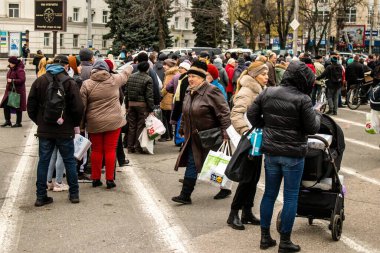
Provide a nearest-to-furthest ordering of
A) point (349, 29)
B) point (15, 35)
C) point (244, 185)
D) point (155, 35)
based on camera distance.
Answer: point (244, 185), point (15, 35), point (155, 35), point (349, 29)

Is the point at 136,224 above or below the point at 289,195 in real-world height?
below

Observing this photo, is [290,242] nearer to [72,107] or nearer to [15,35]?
[72,107]

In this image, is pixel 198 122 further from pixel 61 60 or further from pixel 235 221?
pixel 61 60

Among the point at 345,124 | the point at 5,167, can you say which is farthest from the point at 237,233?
the point at 345,124

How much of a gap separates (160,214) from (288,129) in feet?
7.80

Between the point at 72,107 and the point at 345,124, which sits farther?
the point at 345,124

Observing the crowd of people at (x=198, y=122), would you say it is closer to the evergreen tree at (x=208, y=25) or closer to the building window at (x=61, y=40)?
the evergreen tree at (x=208, y=25)

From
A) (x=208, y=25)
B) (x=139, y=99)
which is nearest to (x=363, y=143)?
(x=139, y=99)

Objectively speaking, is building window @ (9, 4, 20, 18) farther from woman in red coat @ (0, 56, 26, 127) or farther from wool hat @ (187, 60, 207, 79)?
wool hat @ (187, 60, 207, 79)

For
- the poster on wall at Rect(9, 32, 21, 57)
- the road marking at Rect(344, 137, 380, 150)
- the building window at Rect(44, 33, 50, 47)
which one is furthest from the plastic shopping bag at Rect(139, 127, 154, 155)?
the building window at Rect(44, 33, 50, 47)

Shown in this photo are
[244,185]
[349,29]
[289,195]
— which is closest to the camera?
[289,195]

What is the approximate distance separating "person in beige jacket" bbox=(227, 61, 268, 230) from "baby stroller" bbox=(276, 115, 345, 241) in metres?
0.51

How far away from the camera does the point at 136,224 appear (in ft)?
24.1

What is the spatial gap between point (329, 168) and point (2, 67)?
Result: 1750 inches
